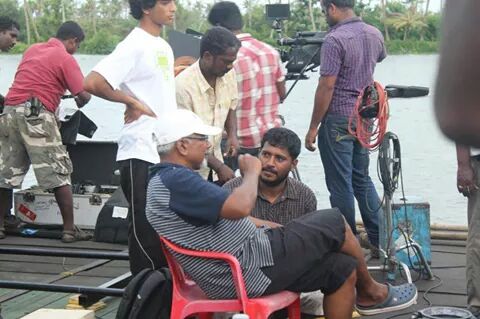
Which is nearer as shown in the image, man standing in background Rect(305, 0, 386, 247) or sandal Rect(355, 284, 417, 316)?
sandal Rect(355, 284, 417, 316)

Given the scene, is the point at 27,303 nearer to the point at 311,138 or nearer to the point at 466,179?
the point at 311,138

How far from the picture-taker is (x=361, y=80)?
5.02m

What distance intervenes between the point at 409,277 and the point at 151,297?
5.19 ft

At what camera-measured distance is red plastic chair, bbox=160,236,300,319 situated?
3193 millimetres

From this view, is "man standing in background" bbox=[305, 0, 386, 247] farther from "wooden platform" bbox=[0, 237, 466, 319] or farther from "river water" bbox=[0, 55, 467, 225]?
"river water" bbox=[0, 55, 467, 225]

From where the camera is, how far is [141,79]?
153 inches

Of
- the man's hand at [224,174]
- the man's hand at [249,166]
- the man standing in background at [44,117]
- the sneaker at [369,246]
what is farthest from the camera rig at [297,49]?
the man's hand at [249,166]

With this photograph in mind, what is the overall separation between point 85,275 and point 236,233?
2.08 m

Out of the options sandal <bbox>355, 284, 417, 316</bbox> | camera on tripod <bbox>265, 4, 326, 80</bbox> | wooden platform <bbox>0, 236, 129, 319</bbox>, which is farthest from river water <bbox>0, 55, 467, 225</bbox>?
sandal <bbox>355, 284, 417, 316</bbox>

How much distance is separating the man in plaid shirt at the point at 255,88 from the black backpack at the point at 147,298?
1644mm

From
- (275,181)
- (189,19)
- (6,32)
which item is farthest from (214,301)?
(189,19)

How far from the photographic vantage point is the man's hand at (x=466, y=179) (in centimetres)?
389

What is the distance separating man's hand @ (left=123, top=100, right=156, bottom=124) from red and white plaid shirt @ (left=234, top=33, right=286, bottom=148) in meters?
1.20

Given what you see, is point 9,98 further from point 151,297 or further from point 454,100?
point 454,100
